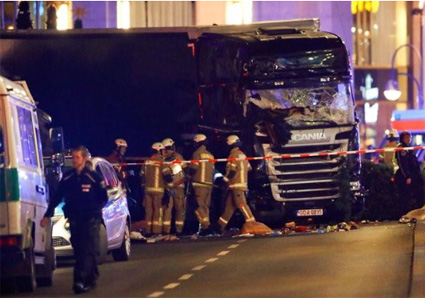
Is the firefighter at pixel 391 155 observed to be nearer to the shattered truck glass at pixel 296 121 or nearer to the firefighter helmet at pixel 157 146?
the shattered truck glass at pixel 296 121

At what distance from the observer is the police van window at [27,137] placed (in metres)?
16.3

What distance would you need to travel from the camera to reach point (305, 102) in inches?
1044

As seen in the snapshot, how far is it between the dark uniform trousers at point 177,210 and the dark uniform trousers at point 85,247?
966 centimetres

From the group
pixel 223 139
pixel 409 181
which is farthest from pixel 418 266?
pixel 409 181

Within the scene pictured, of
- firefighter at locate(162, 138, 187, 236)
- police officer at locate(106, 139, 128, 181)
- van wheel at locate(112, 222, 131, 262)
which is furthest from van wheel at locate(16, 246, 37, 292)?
police officer at locate(106, 139, 128, 181)

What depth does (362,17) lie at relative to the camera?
94688 millimetres

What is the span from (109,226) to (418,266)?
480cm

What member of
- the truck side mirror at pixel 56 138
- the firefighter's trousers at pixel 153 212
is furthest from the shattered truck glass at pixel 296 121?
the truck side mirror at pixel 56 138

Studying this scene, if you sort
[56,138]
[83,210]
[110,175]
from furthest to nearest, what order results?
[110,175] → [56,138] → [83,210]

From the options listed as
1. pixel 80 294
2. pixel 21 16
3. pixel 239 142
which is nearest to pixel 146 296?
pixel 80 294

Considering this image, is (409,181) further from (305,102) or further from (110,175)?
A: (110,175)

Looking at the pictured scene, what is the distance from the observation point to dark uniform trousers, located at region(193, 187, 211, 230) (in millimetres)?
26078

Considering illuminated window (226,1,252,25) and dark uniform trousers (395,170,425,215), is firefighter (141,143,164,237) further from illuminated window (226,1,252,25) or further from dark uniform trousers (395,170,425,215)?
illuminated window (226,1,252,25)

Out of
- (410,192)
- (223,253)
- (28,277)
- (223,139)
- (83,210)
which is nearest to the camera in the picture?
(28,277)
